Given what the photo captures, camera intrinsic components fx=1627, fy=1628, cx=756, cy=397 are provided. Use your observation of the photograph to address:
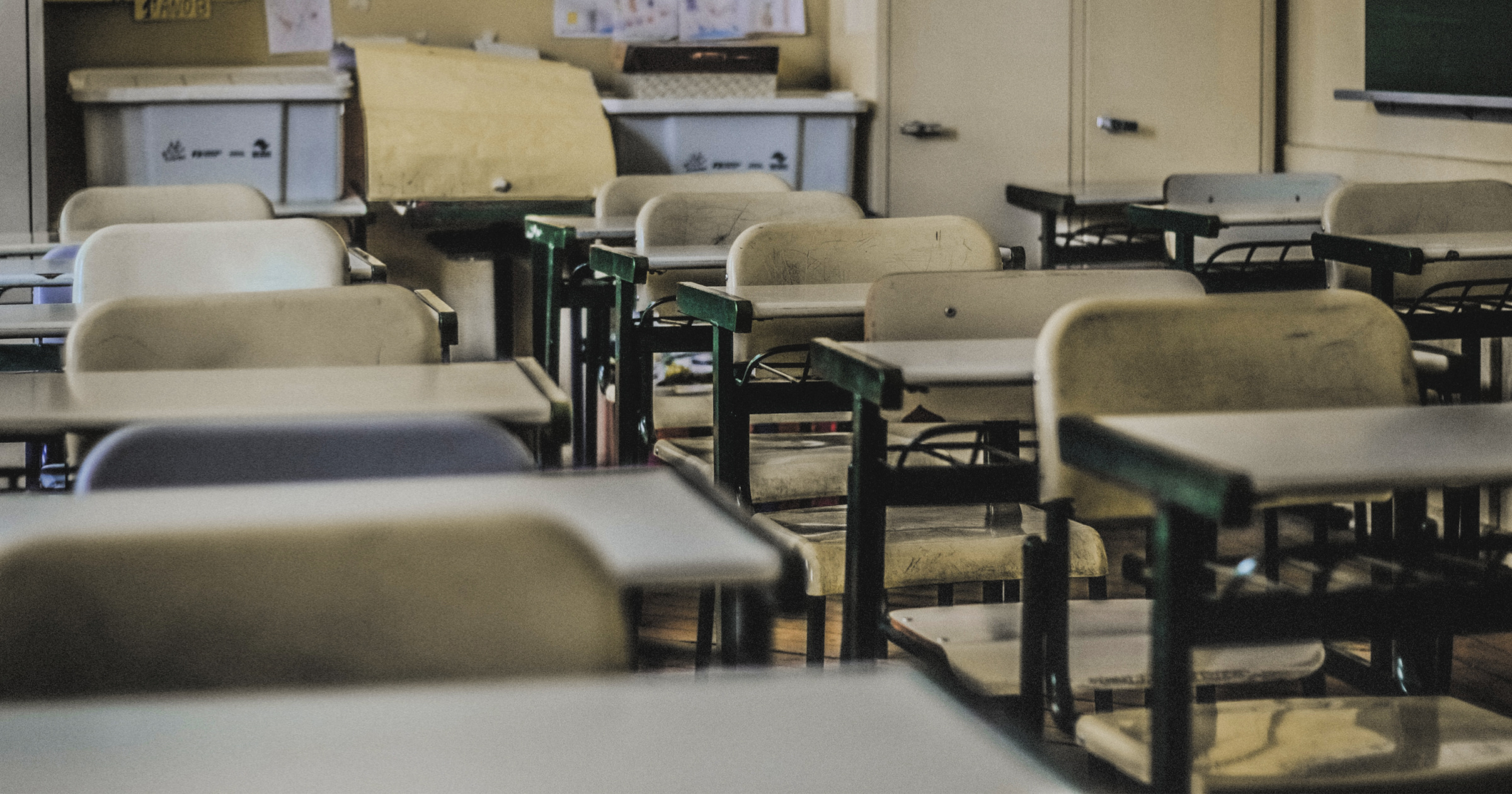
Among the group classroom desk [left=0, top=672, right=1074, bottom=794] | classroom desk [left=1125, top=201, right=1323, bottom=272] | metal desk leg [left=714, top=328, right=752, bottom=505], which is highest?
classroom desk [left=1125, top=201, right=1323, bottom=272]

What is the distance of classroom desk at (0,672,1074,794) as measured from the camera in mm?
739

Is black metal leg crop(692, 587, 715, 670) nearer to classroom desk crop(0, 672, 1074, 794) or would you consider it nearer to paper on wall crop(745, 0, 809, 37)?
classroom desk crop(0, 672, 1074, 794)

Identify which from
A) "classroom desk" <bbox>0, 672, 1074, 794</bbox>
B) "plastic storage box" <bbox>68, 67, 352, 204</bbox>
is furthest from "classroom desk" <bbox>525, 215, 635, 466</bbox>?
"classroom desk" <bbox>0, 672, 1074, 794</bbox>

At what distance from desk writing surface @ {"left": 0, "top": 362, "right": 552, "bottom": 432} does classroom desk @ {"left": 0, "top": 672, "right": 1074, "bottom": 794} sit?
0.77 meters

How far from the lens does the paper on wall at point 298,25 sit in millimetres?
5164

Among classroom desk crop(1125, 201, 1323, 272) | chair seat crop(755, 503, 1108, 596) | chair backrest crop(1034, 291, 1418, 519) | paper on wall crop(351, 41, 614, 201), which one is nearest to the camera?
chair backrest crop(1034, 291, 1418, 519)

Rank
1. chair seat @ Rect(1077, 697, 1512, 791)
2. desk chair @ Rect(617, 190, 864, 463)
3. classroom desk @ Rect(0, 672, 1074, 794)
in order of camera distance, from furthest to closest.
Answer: desk chair @ Rect(617, 190, 864, 463) → chair seat @ Rect(1077, 697, 1512, 791) → classroom desk @ Rect(0, 672, 1074, 794)

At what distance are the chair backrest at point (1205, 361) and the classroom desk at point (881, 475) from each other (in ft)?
0.51

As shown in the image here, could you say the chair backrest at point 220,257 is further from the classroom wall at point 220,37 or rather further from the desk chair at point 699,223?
the classroom wall at point 220,37

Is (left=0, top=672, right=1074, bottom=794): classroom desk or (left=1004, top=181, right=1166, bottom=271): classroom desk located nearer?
(left=0, top=672, right=1074, bottom=794): classroom desk

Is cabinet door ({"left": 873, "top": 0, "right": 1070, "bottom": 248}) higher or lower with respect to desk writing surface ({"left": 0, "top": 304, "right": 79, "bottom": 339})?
higher

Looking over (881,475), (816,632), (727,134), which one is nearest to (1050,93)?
(727,134)

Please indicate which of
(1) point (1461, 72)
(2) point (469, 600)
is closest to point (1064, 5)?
(1) point (1461, 72)

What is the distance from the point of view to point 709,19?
5586mm
